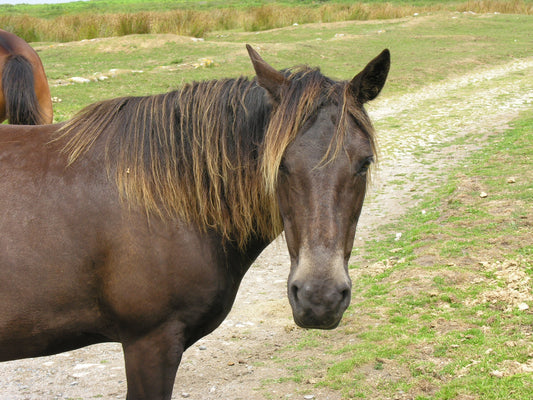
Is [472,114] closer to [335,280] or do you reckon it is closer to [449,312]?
[449,312]

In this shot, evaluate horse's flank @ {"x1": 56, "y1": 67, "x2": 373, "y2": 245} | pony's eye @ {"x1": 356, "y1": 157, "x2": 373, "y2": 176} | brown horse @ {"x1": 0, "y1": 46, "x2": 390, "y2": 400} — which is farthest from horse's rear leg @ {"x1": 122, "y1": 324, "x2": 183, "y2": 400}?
pony's eye @ {"x1": 356, "y1": 157, "x2": 373, "y2": 176}

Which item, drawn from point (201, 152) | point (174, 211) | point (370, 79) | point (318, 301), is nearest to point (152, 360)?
point (174, 211)

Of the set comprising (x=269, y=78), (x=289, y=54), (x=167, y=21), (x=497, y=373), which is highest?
(x=269, y=78)

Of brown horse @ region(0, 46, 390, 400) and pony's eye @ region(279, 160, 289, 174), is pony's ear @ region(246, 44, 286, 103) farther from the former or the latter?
pony's eye @ region(279, 160, 289, 174)

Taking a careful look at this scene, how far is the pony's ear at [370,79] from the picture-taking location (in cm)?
233

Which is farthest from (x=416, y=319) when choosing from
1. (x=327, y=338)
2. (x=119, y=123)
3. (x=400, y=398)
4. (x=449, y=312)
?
(x=119, y=123)

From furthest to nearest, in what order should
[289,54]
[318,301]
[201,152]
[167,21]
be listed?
[167,21]
[289,54]
[201,152]
[318,301]

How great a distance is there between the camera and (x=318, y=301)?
208 cm

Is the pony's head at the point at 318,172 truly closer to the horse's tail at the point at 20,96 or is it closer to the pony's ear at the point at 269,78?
the pony's ear at the point at 269,78

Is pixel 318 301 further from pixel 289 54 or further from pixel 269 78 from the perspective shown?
pixel 289 54

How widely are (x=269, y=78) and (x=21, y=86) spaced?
181 inches

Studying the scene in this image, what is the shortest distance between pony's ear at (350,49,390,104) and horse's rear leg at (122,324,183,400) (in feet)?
4.33

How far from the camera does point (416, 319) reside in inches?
161

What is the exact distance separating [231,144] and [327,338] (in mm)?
2185
